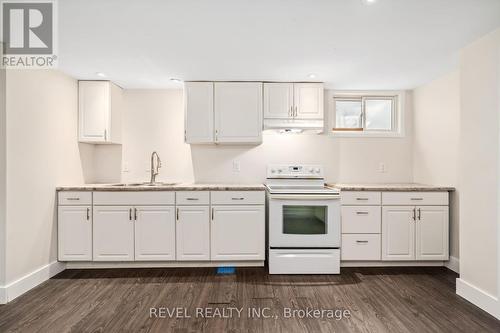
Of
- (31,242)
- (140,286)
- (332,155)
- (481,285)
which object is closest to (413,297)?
(481,285)

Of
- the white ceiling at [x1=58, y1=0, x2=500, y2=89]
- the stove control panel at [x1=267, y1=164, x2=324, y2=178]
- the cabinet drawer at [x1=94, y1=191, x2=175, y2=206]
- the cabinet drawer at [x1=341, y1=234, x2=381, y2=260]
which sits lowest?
the cabinet drawer at [x1=341, y1=234, x2=381, y2=260]

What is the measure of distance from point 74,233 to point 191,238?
1212mm

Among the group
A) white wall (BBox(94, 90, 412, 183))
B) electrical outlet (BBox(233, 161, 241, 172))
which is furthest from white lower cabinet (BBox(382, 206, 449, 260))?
electrical outlet (BBox(233, 161, 241, 172))

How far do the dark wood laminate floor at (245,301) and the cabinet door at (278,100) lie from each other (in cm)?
178

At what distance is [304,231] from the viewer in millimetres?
2658

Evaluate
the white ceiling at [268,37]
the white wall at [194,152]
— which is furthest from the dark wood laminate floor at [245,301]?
the white ceiling at [268,37]

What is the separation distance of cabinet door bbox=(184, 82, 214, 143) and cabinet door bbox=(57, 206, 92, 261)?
135 cm

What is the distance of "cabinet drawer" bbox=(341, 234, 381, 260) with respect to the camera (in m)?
2.73

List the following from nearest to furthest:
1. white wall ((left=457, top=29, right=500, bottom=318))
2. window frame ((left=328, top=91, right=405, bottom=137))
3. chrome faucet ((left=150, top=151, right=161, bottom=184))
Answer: white wall ((left=457, top=29, right=500, bottom=318))
chrome faucet ((left=150, top=151, right=161, bottom=184))
window frame ((left=328, top=91, right=405, bottom=137))

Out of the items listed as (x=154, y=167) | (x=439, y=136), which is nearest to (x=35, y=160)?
(x=154, y=167)

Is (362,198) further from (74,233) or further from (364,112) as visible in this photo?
(74,233)

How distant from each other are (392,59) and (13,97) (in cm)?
339

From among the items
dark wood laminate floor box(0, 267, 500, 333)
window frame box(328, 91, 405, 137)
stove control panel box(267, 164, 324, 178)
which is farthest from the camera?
window frame box(328, 91, 405, 137)

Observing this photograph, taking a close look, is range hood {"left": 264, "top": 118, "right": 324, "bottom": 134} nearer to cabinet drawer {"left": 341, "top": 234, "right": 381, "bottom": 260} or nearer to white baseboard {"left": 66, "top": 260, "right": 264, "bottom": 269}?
cabinet drawer {"left": 341, "top": 234, "right": 381, "bottom": 260}
